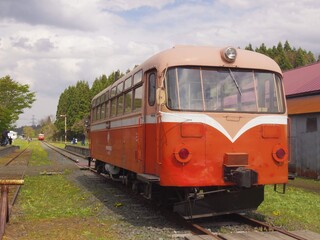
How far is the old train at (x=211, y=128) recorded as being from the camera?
24.2 feet

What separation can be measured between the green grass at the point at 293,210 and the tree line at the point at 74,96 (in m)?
23.6

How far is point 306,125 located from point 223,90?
12.3m

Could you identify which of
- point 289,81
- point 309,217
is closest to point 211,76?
point 309,217

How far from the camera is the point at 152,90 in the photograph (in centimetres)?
814

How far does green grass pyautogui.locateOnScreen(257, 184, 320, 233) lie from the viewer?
8.20 metres

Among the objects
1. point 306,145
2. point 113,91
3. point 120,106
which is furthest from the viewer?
point 306,145

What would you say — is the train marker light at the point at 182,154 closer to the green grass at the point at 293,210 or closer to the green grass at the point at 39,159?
the green grass at the point at 293,210

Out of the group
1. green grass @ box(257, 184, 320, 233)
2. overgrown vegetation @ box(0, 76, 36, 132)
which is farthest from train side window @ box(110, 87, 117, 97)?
overgrown vegetation @ box(0, 76, 36, 132)

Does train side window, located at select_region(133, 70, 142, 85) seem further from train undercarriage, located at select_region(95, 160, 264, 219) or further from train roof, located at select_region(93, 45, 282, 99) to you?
train undercarriage, located at select_region(95, 160, 264, 219)

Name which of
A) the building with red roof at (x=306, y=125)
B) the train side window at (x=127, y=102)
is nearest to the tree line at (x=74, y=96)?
the building with red roof at (x=306, y=125)

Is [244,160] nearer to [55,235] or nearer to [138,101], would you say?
[138,101]

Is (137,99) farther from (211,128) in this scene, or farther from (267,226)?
(267,226)

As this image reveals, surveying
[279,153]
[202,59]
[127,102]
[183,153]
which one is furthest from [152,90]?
[279,153]

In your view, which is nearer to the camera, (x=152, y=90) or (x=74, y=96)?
(x=152, y=90)
